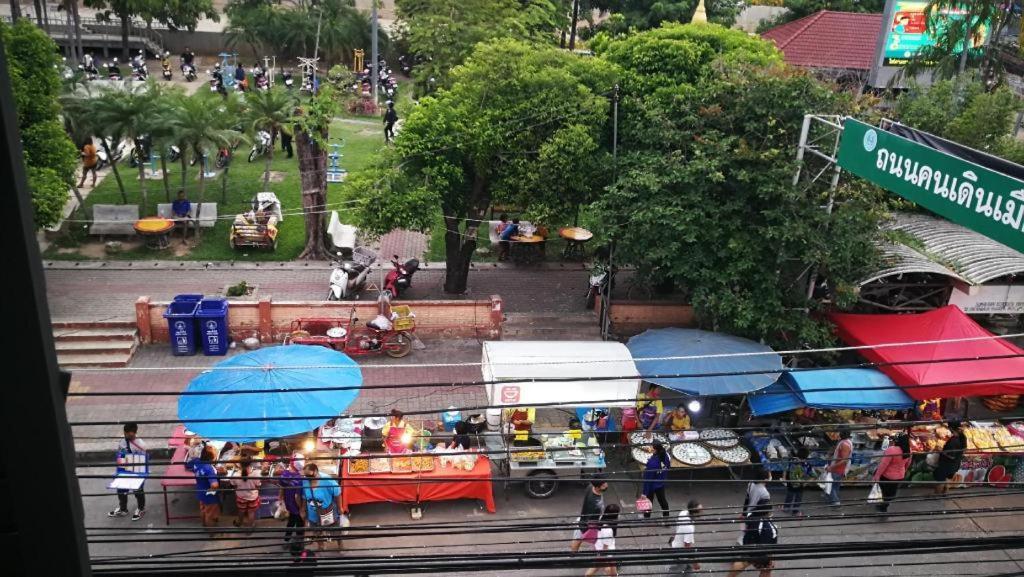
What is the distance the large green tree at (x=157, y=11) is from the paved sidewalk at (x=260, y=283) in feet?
59.7

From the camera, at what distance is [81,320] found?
16.3 meters

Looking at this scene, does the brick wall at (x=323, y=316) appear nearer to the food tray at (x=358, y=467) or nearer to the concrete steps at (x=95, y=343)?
the concrete steps at (x=95, y=343)

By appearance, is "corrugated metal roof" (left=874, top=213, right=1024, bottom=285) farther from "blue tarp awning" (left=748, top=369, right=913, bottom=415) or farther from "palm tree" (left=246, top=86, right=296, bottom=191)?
"palm tree" (left=246, top=86, right=296, bottom=191)

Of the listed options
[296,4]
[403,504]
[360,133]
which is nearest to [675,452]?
[403,504]

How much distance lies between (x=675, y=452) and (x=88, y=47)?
35.1 metres

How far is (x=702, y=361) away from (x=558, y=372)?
2.25 m

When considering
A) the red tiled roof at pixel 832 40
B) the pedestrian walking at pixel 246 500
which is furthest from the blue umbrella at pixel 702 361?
the red tiled roof at pixel 832 40

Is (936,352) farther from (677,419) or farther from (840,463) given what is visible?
(677,419)

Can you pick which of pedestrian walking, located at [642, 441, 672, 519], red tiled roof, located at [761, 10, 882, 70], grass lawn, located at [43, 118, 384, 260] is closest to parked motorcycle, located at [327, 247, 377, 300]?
grass lawn, located at [43, 118, 384, 260]

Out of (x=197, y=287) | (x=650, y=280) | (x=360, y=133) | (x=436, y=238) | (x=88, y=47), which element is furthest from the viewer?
(x=88, y=47)

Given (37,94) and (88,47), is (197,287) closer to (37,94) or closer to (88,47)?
(37,94)

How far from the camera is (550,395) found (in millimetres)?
13148

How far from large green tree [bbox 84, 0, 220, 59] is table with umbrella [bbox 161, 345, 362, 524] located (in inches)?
1026

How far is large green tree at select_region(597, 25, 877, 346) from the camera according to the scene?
48.3 feet
